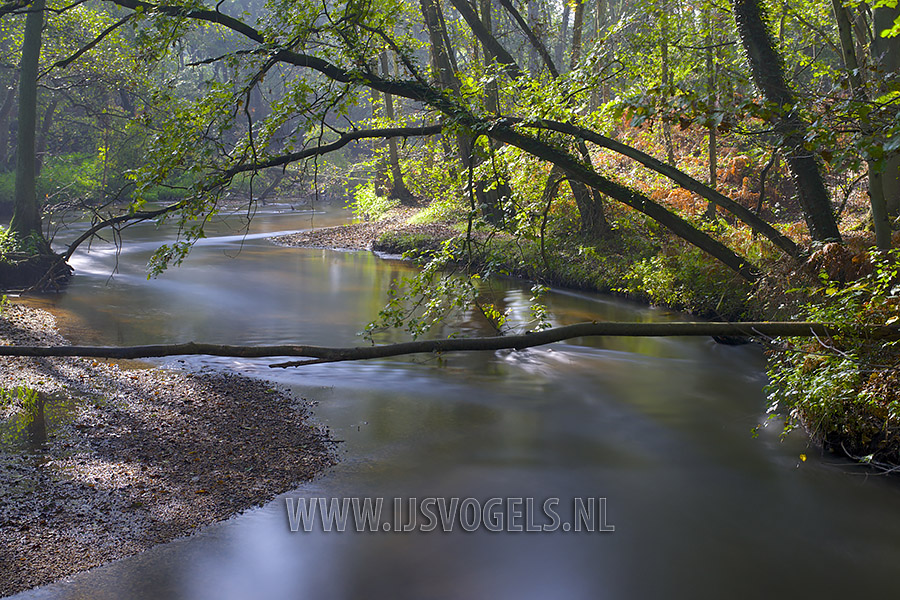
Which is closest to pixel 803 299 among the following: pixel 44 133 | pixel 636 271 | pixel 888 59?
pixel 888 59

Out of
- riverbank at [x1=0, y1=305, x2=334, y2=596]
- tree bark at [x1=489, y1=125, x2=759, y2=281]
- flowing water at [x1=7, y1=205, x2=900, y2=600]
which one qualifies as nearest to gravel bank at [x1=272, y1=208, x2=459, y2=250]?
flowing water at [x1=7, y1=205, x2=900, y2=600]

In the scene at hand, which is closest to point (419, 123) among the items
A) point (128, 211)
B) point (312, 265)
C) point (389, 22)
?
point (389, 22)

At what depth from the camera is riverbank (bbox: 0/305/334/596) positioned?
577cm

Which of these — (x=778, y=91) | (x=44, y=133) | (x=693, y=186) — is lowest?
(x=693, y=186)

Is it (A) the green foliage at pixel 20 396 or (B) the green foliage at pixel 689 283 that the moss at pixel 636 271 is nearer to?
(B) the green foliage at pixel 689 283

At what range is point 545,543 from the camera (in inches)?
252

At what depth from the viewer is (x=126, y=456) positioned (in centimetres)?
718

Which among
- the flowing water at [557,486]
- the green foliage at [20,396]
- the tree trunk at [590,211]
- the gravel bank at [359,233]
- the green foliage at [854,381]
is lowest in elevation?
the flowing water at [557,486]

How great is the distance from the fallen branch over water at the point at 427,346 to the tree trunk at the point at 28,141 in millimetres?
13635

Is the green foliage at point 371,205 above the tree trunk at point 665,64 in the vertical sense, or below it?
below

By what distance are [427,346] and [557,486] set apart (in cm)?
287

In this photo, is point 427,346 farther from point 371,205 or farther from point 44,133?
point 44,133

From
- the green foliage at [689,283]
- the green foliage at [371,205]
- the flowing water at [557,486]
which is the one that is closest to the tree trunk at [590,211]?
the green foliage at [689,283]

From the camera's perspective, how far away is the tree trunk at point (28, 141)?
674 inches
